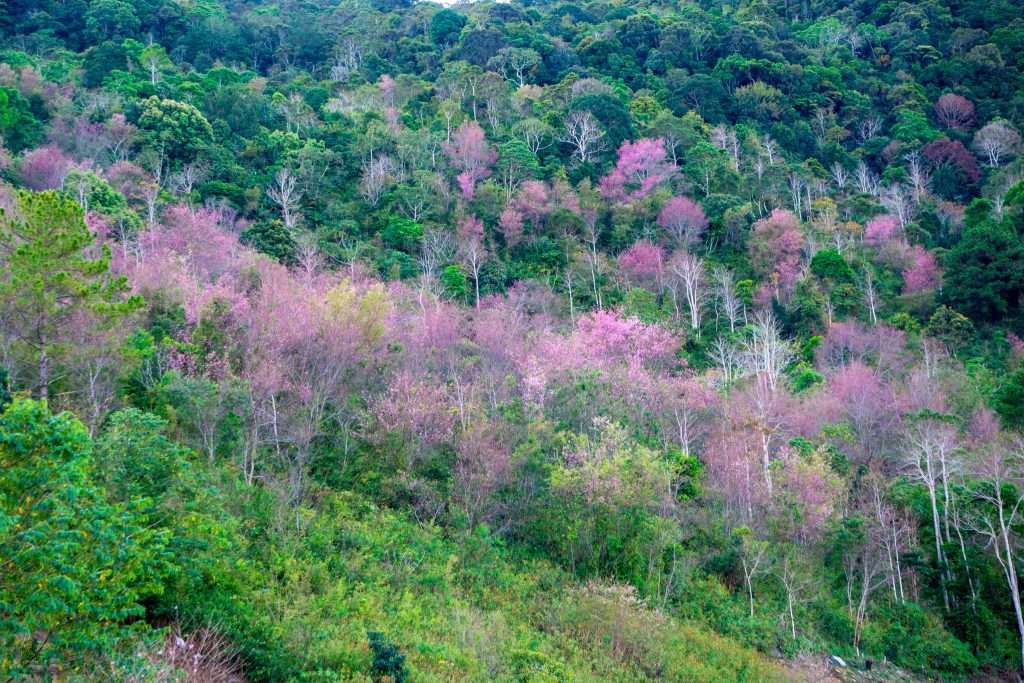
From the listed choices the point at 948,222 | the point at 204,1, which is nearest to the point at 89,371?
the point at 948,222

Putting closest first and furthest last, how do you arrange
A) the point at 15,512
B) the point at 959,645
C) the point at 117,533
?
the point at 15,512, the point at 117,533, the point at 959,645

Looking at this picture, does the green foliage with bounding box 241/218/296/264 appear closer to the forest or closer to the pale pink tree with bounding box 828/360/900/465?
the forest

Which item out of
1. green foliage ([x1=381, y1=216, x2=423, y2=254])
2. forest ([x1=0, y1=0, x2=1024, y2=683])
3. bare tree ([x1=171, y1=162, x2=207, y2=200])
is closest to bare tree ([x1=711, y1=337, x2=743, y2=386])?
forest ([x1=0, y1=0, x2=1024, y2=683])

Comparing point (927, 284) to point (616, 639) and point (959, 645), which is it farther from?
point (616, 639)

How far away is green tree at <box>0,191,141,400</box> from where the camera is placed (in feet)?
43.7

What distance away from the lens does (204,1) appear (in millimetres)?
71438

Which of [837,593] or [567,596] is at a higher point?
[567,596]

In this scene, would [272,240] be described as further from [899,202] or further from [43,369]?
[899,202]

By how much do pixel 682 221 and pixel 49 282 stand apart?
111ft

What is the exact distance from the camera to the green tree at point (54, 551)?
20.5 ft

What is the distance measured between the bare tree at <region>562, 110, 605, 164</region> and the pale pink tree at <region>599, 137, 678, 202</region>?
1782 millimetres

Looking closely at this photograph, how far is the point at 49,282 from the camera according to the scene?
44.2 ft

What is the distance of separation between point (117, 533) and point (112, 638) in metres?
1.04

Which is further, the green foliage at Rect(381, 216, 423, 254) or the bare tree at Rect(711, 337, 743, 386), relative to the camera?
the green foliage at Rect(381, 216, 423, 254)
